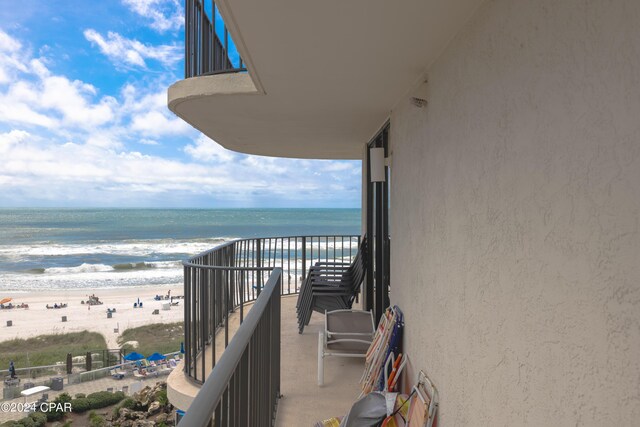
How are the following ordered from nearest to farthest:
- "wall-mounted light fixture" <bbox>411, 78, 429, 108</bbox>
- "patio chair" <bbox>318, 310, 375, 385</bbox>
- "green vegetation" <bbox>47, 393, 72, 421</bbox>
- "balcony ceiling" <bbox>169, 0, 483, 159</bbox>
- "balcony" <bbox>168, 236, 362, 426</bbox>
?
"balcony" <bbox>168, 236, 362, 426</bbox>
"balcony ceiling" <bbox>169, 0, 483, 159</bbox>
"wall-mounted light fixture" <bbox>411, 78, 429, 108</bbox>
"patio chair" <bbox>318, 310, 375, 385</bbox>
"green vegetation" <bbox>47, 393, 72, 421</bbox>

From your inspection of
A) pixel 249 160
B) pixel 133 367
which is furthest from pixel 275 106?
pixel 249 160

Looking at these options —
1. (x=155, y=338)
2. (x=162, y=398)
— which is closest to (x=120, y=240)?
(x=155, y=338)

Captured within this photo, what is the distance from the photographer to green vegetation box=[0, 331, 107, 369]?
16.9 m

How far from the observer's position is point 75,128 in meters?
50.8

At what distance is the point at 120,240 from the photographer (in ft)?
117

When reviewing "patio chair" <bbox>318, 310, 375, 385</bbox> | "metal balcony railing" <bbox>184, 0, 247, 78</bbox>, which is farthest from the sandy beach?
"metal balcony railing" <bbox>184, 0, 247, 78</bbox>

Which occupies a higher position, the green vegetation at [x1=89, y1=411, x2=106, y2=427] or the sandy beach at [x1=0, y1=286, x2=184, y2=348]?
the sandy beach at [x1=0, y1=286, x2=184, y2=348]

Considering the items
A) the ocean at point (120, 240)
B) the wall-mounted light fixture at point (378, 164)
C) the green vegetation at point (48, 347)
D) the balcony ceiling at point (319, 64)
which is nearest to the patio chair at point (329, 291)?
the wall-mounted light fixture at point (378, 164)

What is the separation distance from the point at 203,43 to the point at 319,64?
68.7 inches

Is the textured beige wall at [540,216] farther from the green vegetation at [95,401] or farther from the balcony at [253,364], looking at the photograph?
the green vegetation at [95,401]

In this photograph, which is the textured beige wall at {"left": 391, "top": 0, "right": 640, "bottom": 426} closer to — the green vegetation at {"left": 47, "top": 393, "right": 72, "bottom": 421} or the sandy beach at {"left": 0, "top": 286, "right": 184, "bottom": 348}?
the green vegetation at {"left": 47, "top": 393, "right": 72, "bottom": 421}

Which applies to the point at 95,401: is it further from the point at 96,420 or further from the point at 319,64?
the point at 319,64

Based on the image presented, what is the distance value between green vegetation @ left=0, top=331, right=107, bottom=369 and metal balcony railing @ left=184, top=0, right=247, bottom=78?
54.5 ft

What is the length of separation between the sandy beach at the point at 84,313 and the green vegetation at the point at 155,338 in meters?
0.37
